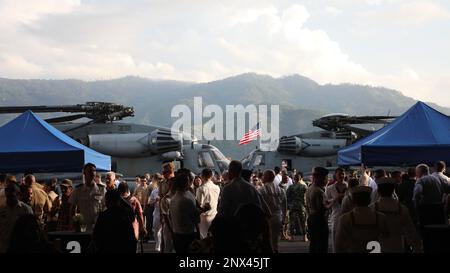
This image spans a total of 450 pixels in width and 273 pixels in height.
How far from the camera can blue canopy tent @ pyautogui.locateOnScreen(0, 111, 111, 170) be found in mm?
11320

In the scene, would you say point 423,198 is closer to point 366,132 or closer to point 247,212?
point 247,212

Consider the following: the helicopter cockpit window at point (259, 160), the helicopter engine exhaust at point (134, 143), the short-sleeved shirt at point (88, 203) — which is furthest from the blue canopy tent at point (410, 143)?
the helicopter cockpit window at point (259, 160)

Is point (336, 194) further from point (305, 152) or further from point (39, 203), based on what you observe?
point (305, 152)

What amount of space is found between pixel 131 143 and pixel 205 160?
2.76 meters

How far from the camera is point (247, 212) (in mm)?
6406

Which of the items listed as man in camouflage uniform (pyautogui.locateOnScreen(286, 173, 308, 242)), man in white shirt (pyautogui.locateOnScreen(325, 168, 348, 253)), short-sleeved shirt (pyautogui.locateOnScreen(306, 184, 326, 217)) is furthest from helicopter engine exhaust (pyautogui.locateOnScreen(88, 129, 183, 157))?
short-sleeved shirt (pyautogui.locateOnScreen(306, 184, 326, 217))

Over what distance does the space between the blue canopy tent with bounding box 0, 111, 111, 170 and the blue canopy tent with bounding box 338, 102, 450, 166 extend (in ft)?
17.0

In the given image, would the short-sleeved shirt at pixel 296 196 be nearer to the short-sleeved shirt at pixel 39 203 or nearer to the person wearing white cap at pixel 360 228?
the short-sleeved shirt at pixel 39 203

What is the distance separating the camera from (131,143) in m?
23.2

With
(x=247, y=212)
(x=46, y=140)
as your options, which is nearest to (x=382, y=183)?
(x=247, y=212)

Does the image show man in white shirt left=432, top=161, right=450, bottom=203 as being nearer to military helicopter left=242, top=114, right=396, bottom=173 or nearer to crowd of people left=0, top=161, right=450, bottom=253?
crowd of people left=0, top=161, right=450, bottom=253

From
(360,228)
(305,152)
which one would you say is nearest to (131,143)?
(305,152)

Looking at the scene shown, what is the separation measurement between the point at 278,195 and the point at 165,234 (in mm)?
2478
